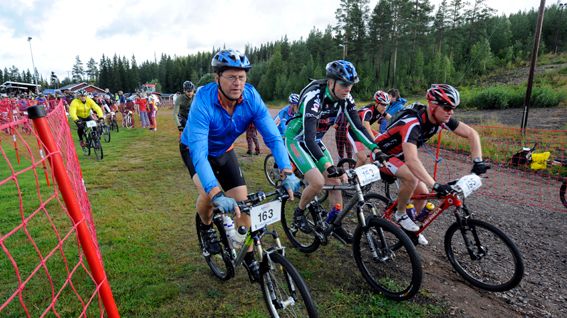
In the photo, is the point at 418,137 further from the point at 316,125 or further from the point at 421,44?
the point at 421,44

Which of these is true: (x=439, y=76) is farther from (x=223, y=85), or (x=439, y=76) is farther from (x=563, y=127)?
(x=223, y=85)

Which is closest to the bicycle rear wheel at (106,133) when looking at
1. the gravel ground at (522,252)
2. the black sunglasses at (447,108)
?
the gravel ground at (522,252)

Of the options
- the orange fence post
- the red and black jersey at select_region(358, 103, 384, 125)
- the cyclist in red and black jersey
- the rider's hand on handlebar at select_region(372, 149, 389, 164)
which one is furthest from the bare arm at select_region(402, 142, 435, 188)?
the red and black jersey at select_region(358, 103, 384, 125)

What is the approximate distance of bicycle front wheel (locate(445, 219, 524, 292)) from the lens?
312cm

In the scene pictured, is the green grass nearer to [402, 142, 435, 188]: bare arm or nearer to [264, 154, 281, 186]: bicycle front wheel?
[402, 142, 435, 188]: bare arm

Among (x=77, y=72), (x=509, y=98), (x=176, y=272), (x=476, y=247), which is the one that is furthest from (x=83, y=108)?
(x=77, y=72)

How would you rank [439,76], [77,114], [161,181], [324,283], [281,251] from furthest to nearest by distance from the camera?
[439,76]
[77,114]
[161,181]
[324,283]
[281,251]

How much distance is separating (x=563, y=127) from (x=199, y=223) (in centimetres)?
1860

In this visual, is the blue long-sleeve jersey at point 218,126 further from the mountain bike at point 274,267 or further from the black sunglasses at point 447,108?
the black sunglasses at point 447,108

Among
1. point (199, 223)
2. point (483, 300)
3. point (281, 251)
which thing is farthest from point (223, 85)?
point (483, 300)

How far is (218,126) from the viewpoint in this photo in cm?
307

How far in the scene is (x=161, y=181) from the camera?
7637mm

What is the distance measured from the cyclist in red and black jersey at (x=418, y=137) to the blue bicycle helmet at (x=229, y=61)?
2152 millimetres

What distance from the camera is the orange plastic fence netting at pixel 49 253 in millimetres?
2250
